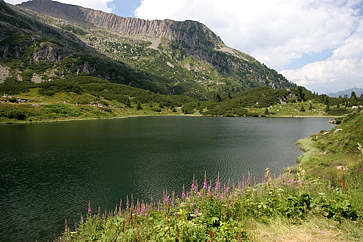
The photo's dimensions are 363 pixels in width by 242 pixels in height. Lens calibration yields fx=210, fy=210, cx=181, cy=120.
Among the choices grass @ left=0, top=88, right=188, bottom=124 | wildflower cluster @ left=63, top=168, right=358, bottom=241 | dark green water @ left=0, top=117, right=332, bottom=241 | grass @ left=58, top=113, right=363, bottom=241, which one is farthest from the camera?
grass @ left=0, top=88, right=188, bottom=124

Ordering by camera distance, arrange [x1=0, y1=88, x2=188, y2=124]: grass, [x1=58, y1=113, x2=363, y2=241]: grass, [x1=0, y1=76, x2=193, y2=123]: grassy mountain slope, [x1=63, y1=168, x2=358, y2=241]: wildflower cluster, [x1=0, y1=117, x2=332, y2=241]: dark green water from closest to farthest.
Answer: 1. [x1=58, y1=113, x2=363, y2=241]: grass
2. [x1=63, y1=168, x2=358, y2=241]: wildflower cluster
3. [x1=0, y1=117, x2=332, y2=241]: dark green water
4. [x1=0, y1=88, x2=188, y2=124]: grass
5. [x1=0, y1=76, x2=193, y2=123]: grassy mountain slope

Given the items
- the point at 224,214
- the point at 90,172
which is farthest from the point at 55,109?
the point at 224,214

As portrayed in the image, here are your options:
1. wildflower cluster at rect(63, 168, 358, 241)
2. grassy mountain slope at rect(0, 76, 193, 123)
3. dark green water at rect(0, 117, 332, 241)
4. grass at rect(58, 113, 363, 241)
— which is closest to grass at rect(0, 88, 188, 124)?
grassy mountain slope at rect(0, 76, 193, 123)

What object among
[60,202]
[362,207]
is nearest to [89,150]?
[60,202]

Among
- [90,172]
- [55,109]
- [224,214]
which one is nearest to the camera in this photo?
[224,214]

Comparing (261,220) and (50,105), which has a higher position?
(50,105)

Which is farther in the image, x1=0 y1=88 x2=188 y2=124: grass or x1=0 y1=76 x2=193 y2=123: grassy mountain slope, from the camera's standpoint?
x1=0 y1=76 x2=193 y2=123: grassy mountain slope

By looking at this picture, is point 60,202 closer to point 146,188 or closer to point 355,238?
point 146,188

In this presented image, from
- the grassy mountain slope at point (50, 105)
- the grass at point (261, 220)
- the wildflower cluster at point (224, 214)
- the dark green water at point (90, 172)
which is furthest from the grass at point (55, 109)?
the grass at point (261, 220)

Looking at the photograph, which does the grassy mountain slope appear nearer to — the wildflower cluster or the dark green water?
the dark green water

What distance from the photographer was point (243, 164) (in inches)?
1614

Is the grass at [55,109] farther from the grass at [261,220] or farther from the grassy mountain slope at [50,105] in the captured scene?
the grass at [261,220]

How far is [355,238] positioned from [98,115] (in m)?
171

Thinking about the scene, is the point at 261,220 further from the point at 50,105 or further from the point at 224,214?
the point at 50,105
